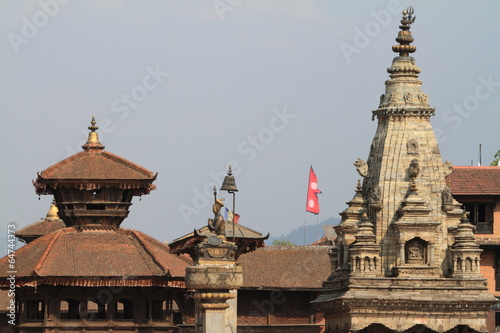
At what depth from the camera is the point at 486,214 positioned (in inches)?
2739

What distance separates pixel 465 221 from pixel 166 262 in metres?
11.9

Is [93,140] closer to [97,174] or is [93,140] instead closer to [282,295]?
[97,174]

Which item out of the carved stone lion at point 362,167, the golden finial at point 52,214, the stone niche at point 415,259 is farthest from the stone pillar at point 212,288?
the golden finial at point 52,214

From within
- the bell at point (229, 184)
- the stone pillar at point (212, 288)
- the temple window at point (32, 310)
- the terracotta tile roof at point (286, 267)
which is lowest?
the temple window at point (32, 310)

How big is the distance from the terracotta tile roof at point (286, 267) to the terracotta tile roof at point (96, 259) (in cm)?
1064

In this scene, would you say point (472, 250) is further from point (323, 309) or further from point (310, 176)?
point (310, 176)

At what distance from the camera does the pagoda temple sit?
5606 centimetres

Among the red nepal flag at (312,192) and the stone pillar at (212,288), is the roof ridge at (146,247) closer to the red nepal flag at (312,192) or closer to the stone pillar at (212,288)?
the red nepal flag at (312,192)

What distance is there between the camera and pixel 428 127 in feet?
188

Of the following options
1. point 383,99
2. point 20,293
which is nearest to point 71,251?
point 20,293

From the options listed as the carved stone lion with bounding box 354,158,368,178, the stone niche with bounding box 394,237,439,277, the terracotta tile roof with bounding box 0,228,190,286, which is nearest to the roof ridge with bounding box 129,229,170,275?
the terracotta tile roof with bounding box 0,228,190,286

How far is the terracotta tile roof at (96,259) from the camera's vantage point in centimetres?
5569

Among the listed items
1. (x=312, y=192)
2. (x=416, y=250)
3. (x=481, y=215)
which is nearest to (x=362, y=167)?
(x=416, y=250)

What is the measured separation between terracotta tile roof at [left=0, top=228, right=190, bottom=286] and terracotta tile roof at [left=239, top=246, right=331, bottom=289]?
34.9ft
